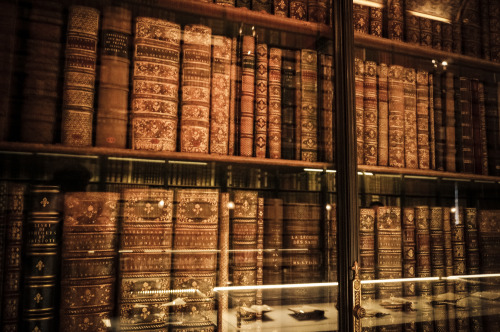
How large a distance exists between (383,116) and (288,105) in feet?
0.95

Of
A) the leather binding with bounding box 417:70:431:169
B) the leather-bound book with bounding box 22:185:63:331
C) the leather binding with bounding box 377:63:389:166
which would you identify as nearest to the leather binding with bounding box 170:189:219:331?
the leather-bound book with bounding box 22:185:63:331

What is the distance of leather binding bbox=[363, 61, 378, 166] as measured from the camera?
1.04m

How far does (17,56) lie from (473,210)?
50.0 inches

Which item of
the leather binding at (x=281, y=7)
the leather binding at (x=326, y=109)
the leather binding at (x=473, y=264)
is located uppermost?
the leather binding at (x=281, y=7)

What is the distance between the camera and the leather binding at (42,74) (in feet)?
2.57

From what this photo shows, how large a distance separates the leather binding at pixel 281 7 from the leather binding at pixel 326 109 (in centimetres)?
16

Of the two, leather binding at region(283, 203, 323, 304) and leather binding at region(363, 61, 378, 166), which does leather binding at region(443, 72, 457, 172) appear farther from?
leather binding at region(283, 203, 323, 304)

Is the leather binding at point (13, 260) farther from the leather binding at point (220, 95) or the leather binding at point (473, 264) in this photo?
the leather binding at point (473, 264)

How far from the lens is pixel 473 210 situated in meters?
1.15

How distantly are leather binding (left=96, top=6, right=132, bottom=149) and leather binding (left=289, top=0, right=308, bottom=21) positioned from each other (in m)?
0.43

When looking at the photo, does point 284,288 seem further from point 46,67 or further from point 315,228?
point 46,67

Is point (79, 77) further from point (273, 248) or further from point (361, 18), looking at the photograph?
point (361, 18)

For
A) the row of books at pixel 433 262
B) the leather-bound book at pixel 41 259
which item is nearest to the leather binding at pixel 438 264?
the row of books at pixel 433 262

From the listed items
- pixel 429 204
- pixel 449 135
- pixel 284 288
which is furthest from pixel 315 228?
pixel 449 135
